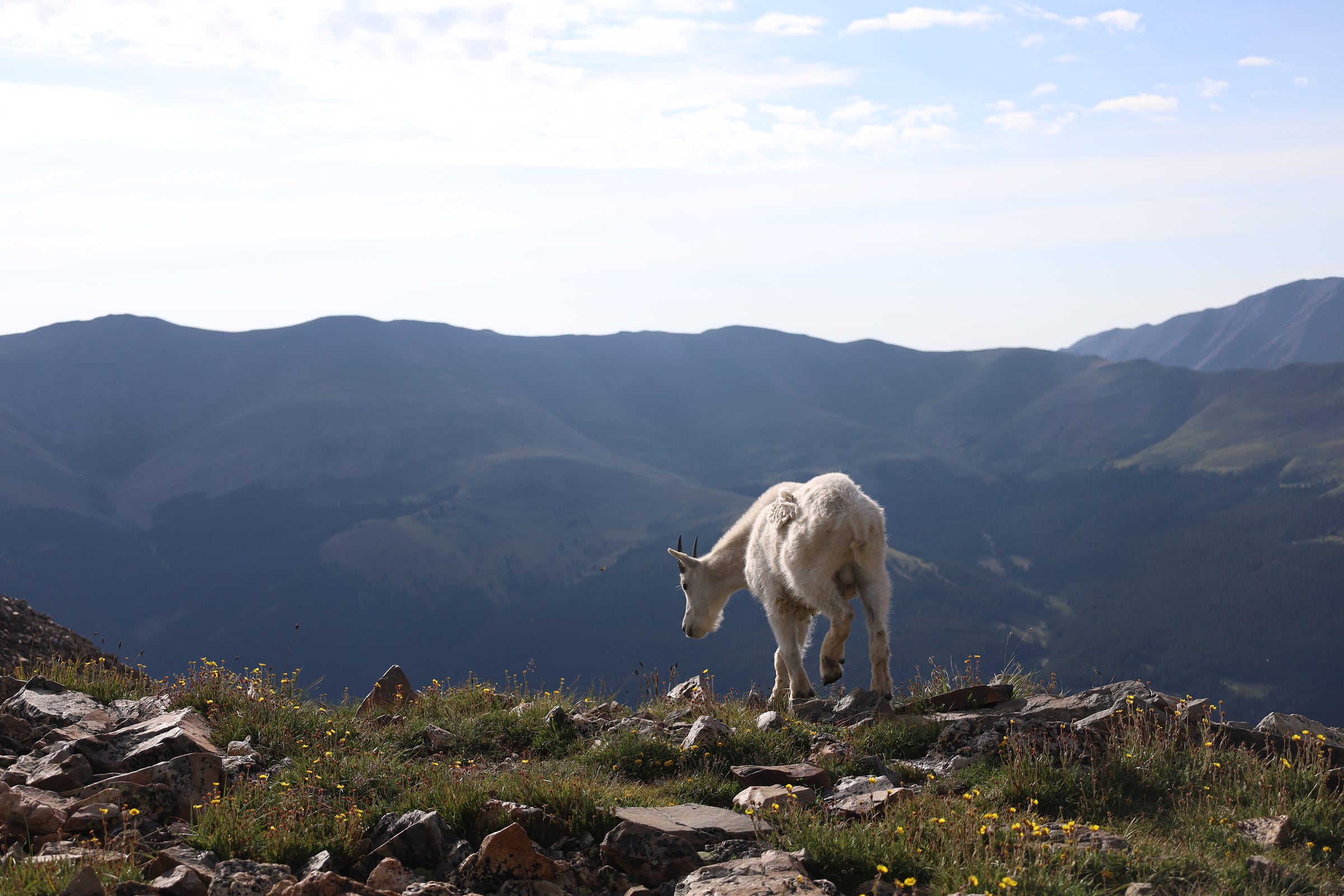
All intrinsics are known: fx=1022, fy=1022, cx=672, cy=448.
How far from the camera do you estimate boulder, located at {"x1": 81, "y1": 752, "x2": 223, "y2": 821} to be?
6266 mm

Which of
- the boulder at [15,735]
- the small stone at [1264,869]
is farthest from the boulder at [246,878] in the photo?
the small stone at [1264,869]

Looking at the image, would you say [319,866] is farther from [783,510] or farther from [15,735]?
[783,510]

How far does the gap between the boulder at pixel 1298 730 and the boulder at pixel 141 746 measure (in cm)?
773

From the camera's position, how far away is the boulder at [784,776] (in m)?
7.07

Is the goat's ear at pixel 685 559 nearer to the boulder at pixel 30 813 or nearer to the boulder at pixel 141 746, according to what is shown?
the boulder at pixel 141 746

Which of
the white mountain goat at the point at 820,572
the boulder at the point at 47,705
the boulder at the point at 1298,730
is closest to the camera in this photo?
the boulder at the point at 1298,730

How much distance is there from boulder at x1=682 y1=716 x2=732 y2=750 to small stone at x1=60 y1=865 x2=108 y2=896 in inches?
167

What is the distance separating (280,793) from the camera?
6.32 metres

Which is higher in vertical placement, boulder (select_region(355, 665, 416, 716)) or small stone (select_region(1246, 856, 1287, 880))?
boulder (select_region(355, 665, 416, 716))

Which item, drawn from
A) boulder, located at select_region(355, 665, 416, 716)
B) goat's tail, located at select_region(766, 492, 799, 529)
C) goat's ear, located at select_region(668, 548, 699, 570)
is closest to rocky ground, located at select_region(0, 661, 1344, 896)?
boulder, located at select_region(355, 665, 416, 716)

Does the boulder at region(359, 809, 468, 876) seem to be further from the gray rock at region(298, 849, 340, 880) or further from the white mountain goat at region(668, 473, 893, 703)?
the white mountain goat at region(668, 473, 893, 703)

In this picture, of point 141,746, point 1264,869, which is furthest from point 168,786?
point 1264,869

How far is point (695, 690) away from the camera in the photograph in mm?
11383

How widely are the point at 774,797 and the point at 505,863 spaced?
1869mm
